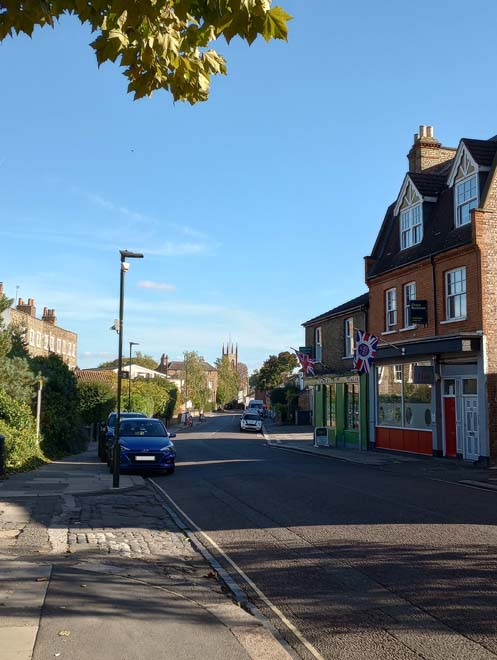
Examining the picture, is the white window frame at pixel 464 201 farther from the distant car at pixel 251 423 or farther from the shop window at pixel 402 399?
the distant car at pixel 251 423

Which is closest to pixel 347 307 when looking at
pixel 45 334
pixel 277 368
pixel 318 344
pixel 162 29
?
pixel 318 344

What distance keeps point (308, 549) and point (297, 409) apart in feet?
187

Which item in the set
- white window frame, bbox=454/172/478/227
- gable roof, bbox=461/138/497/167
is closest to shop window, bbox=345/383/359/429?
white window frame, bbox=454/172/478/227

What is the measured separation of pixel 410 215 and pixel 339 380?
966 centimetres

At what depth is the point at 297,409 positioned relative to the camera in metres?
65.5

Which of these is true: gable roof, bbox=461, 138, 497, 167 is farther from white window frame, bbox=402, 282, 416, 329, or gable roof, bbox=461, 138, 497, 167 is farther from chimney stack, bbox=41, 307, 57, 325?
chimney stack, bbox=41, 307, 57, 325

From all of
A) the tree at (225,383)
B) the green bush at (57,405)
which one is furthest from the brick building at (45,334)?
the tree at (225,383)

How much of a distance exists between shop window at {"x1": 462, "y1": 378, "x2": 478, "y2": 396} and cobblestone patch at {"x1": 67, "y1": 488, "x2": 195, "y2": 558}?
12449 mm

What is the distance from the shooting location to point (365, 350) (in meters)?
26.8

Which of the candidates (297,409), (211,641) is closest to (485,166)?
(211,641)

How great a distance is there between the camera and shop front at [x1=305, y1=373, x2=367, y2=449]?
3072cm

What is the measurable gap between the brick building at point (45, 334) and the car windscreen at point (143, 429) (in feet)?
110

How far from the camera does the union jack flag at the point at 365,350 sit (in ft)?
86.6

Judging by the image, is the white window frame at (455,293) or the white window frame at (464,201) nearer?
the white window frame at (455,293)
